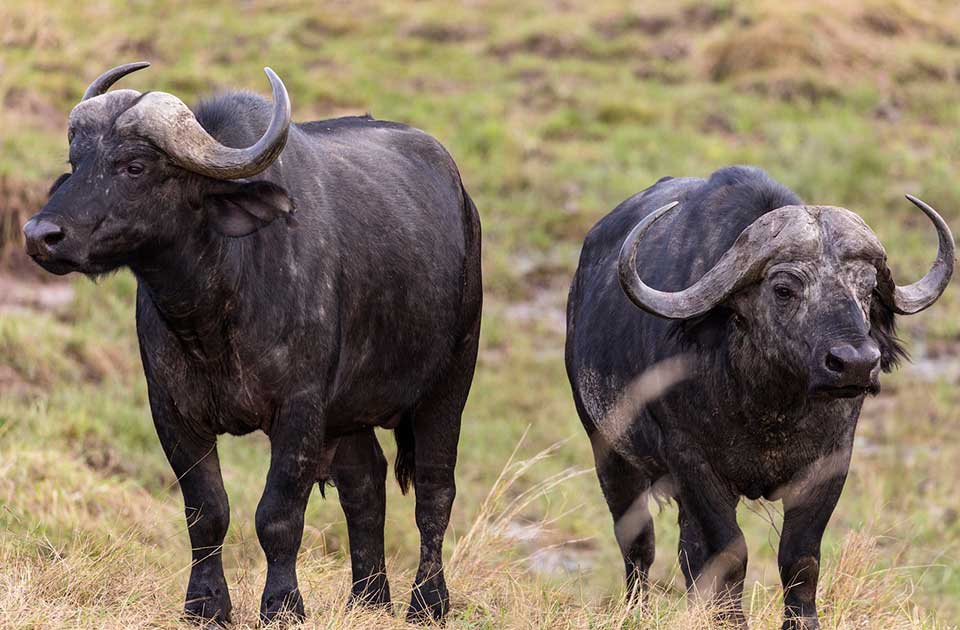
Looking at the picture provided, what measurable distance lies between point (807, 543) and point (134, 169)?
8.58 feet

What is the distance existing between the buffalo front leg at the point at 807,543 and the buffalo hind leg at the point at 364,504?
5.30 ft

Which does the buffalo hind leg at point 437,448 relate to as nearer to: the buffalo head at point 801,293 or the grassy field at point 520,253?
the grassy field at point 520,253

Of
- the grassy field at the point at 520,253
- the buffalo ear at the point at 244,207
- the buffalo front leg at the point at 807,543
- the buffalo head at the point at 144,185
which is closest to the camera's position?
the buffalo head at the point at 144,185

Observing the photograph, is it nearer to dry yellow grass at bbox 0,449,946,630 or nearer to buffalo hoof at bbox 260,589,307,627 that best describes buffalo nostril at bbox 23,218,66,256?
dry yellow grass at bbox 0,449,946,630

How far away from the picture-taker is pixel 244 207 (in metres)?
4.89

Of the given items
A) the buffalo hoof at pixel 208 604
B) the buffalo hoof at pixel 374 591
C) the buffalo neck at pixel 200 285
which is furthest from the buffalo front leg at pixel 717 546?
the buffalo neck at pixel 200 285

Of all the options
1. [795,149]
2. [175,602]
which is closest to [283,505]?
[175,602]

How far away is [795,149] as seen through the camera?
1530 centimetres

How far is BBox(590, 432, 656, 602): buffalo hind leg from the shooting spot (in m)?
6.57

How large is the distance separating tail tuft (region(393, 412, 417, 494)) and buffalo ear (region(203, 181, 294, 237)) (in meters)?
1.57

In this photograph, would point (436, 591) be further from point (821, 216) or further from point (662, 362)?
point (821, 216)

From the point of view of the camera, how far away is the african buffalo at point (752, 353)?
16.5 ft

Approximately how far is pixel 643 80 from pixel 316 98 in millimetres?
4233

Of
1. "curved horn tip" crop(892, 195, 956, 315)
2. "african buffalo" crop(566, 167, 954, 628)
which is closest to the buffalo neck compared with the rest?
"african buffalo" crop(566, 167, 954, 628)
